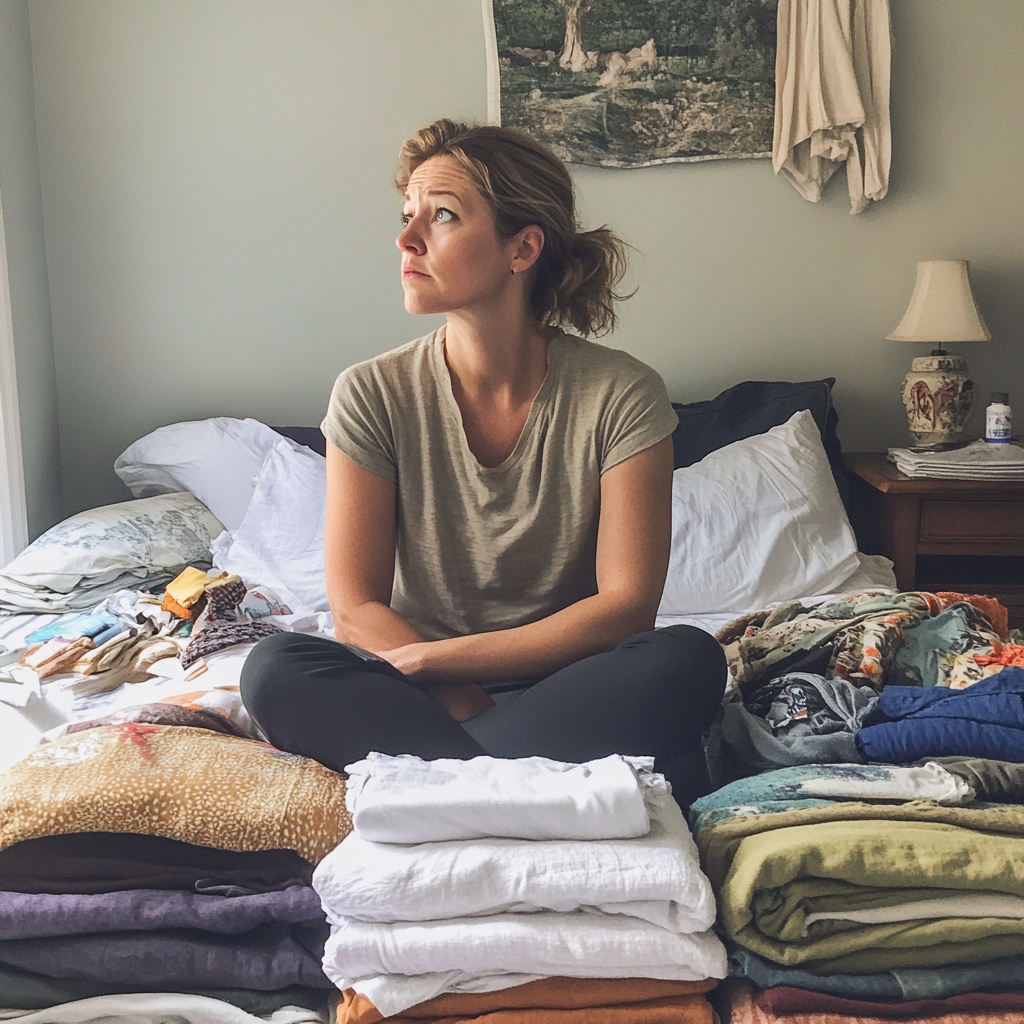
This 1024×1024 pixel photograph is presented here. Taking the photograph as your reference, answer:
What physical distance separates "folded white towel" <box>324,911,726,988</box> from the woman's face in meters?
0.85

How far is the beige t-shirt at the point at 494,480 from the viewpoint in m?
1.48

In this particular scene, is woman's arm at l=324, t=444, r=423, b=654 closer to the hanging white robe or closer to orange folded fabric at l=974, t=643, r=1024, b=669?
orange folded fabric at l=974, t=643, r=1024, b=669

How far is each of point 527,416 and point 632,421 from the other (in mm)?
151

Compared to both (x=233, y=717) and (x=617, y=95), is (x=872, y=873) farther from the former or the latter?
(x=617, y=95)

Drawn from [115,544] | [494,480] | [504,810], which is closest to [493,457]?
[494,480]

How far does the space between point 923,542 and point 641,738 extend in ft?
4.92

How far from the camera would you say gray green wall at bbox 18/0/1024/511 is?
2.73 m

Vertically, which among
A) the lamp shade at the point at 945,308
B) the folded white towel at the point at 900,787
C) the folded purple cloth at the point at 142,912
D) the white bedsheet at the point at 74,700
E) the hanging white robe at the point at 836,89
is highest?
the hanging white robe at the point at 836,89

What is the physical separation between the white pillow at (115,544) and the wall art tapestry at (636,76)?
1.31 meters

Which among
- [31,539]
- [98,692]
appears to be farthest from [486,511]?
[31,539]

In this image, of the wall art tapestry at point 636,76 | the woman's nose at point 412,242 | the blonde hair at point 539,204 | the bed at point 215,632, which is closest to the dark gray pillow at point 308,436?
the bed at point 215,632

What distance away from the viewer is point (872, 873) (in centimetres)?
90

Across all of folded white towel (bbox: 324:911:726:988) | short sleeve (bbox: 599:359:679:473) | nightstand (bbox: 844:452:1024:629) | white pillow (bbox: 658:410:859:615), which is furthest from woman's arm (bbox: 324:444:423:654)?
nightstand (bbox: 844:452:1024:629)

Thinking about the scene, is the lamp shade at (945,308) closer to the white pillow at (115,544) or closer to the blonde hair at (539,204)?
the blonde hair at (539,204)
